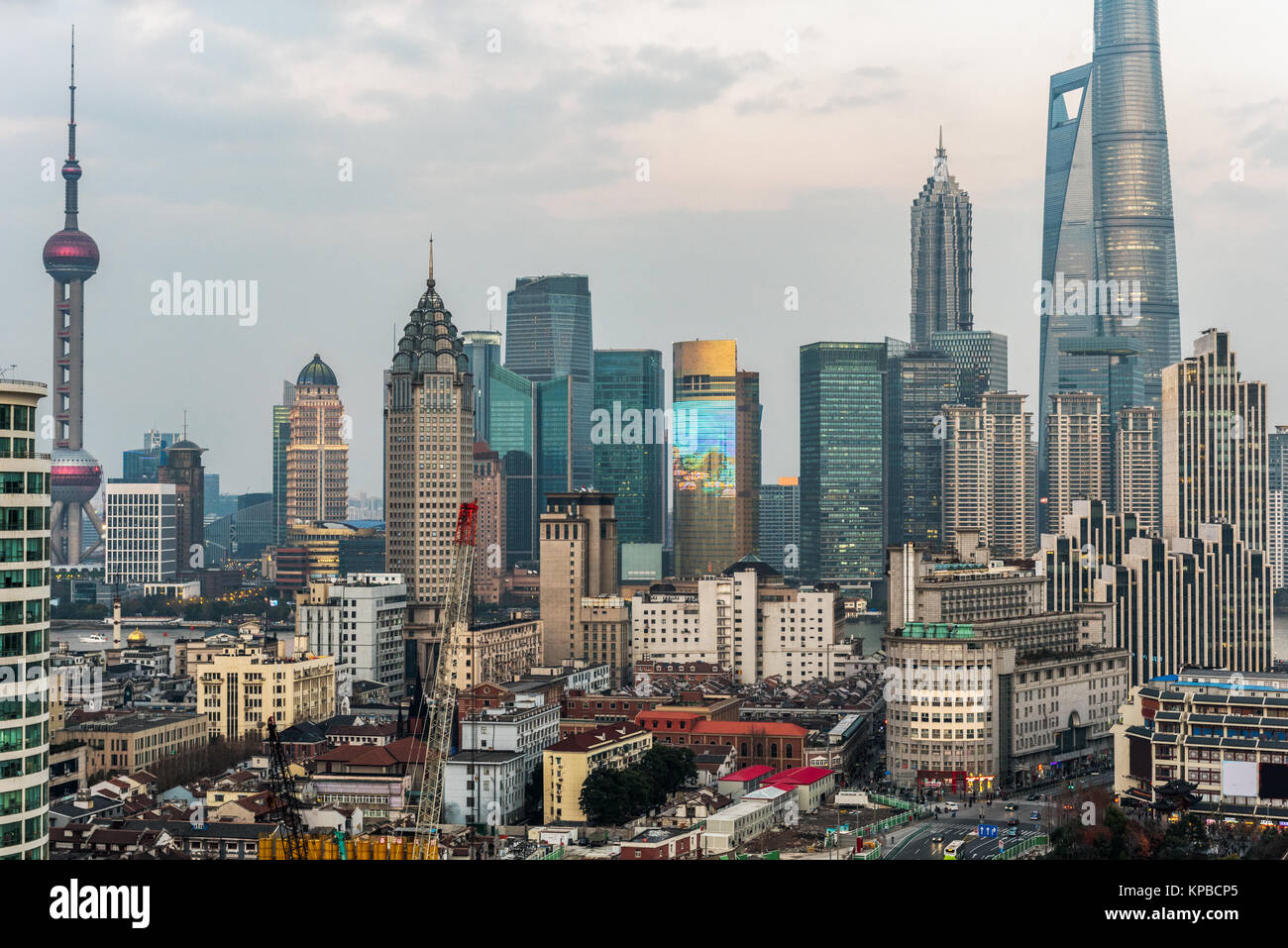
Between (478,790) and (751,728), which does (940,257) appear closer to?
(751,728)

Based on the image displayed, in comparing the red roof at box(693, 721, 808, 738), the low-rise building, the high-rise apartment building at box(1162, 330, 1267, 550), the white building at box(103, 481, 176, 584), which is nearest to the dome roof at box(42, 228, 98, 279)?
the white building at box(103, 481, 176, 584)

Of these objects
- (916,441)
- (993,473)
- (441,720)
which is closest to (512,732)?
(441,720)

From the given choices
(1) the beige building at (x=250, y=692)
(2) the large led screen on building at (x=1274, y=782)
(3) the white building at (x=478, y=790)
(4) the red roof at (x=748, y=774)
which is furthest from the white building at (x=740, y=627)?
(2) the large led screen on building at (x=1274, y=782)

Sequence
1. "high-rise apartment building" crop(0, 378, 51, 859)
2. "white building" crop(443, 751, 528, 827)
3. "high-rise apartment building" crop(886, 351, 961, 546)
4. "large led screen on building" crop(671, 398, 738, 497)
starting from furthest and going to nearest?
1. "high-rise apartment building" crop(886, 351, 961, 546)
2. "large led screen on building" crop(671, 398, 738, 497)
3. "white building" crop(443, 751, 528, 827)
4. "high-rise apartment building" crop(0, 378, 51, 859)

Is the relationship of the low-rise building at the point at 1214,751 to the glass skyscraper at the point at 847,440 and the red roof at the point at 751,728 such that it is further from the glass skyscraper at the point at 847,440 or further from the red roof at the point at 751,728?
the glass skyscraper at the point at 847,440

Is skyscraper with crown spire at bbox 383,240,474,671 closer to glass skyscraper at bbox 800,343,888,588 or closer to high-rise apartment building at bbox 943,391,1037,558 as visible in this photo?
glass skyscraper at bbox 800,343,888,588
